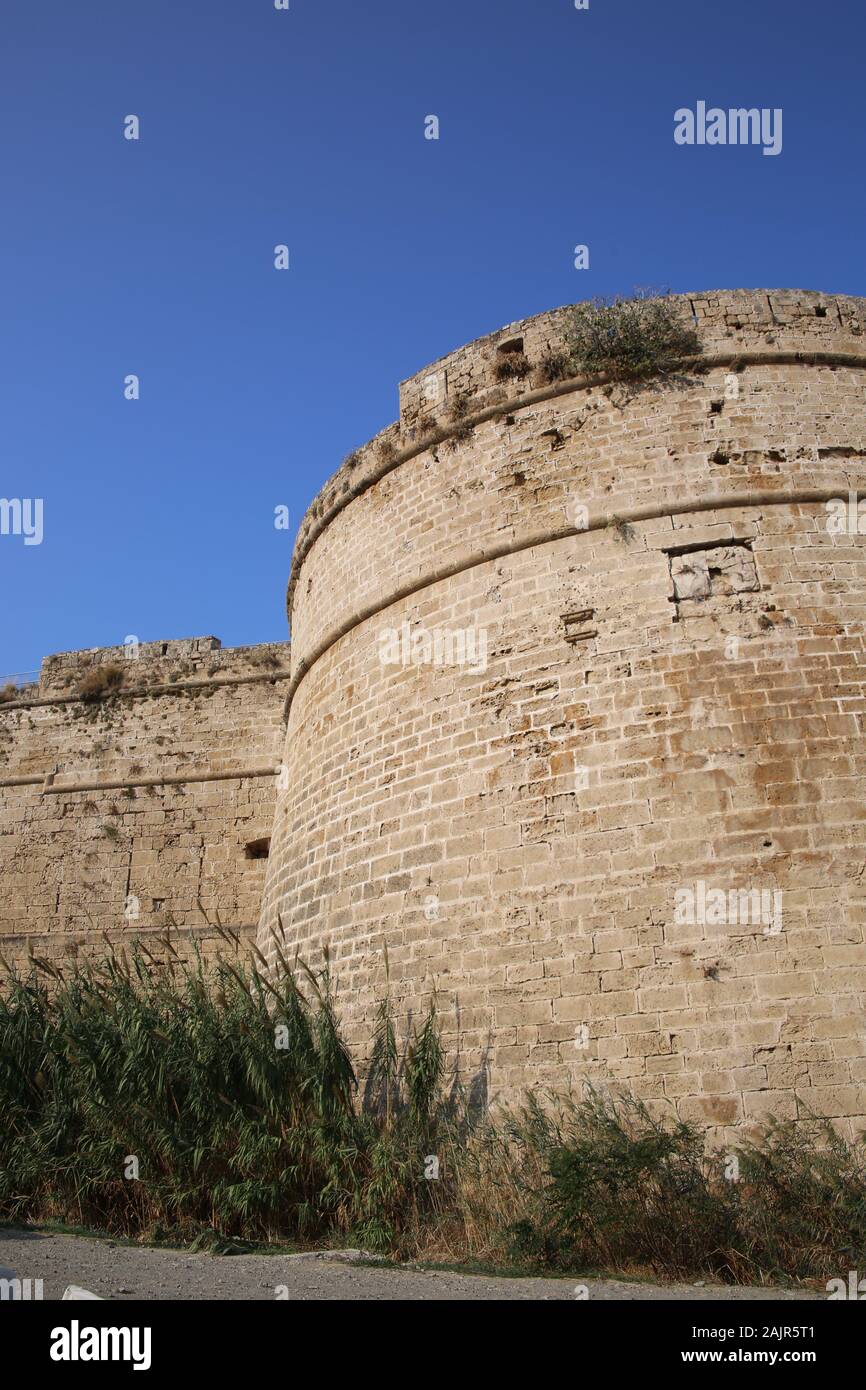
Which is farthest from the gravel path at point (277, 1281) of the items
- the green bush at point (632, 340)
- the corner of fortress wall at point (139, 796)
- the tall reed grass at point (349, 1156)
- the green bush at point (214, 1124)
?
the corner of fortress wall at point (139, 796)

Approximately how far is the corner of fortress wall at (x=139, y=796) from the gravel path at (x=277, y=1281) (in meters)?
6.05

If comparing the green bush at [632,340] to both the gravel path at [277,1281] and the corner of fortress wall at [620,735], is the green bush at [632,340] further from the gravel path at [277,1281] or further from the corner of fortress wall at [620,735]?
the gravel path at [277,1281]

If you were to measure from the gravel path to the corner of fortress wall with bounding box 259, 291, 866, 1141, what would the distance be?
43.8 inches

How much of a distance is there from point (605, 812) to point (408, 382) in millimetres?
4264

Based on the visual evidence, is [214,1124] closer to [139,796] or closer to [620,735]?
[620,735]

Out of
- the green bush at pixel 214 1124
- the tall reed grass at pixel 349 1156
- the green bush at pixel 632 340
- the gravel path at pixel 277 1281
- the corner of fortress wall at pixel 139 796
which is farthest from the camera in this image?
the corner of fortress wall at pixel 139 796

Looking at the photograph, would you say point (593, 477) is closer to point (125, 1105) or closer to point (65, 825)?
point (125, 1105)

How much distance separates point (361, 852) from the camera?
23.2ft

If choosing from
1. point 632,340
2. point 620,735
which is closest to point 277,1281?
point 620,735

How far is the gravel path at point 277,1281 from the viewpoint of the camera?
154 inches

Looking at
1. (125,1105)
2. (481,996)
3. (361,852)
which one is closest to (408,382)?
(361,852)

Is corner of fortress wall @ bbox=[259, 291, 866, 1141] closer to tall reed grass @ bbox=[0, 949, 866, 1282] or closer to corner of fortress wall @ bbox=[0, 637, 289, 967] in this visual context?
tall reed grass @ bbox=[0, 949, 866, 1282]

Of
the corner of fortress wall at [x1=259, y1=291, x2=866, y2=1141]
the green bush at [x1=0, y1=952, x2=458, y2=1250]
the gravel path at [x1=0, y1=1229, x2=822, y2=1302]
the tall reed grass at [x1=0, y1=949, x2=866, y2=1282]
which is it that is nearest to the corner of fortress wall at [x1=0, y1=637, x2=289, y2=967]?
the corner of fortress wall at [x1=259, y1=291, x2=866, y2=1141]
